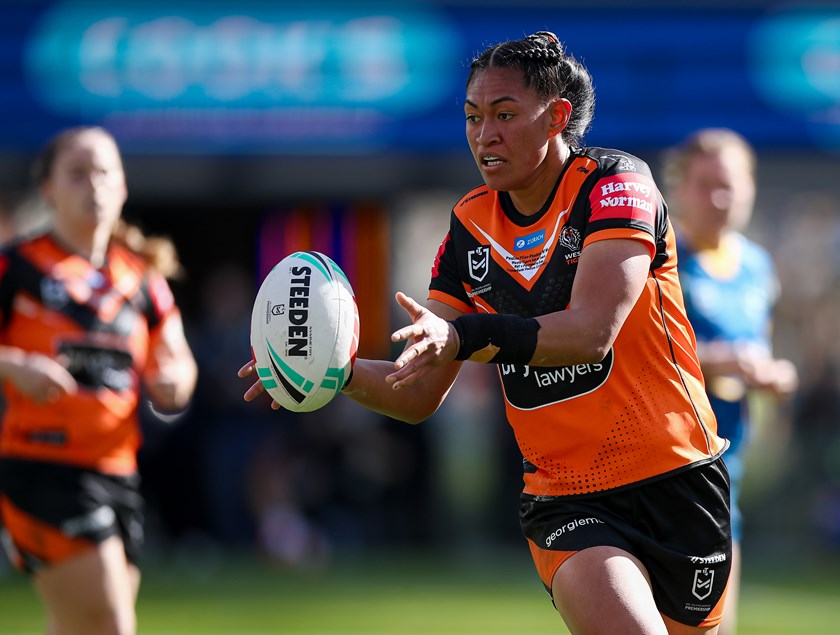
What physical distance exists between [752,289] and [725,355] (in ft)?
1.66

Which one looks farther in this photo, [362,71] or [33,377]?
[362,71]

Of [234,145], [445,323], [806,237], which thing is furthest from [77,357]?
[806,237]

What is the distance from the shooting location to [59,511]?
5199 mm

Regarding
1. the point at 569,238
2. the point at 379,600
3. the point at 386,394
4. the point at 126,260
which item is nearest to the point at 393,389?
the point at 386,394

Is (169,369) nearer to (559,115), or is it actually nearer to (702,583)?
(559,115)

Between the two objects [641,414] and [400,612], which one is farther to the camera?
[400,612]

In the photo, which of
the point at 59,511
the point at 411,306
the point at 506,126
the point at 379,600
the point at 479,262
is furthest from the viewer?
the point at 379,600

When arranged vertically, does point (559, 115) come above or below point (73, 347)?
above

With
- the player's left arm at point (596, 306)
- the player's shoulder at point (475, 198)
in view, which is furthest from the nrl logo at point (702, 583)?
the player's shoulder at point (475, 198)

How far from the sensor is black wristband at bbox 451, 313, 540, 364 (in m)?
3.47

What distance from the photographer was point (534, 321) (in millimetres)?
3545

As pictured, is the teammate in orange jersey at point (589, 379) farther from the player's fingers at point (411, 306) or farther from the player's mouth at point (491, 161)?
the player's fingers at point (411, 306)

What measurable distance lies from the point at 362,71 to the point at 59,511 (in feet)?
22.3

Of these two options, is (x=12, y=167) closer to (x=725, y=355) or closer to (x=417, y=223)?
(x=725, y=355)
